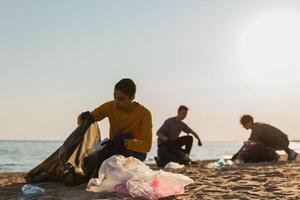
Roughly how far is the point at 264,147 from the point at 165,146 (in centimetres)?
210

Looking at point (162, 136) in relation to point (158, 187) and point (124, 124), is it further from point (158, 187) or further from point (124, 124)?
point (158, 187)

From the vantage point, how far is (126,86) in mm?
5496

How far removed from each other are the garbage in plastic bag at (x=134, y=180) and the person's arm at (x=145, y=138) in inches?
13.9

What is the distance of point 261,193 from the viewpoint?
15.9 feet

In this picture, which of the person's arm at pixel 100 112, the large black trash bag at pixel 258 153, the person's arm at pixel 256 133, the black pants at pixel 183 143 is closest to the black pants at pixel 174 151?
the black pants at pixel 183 143

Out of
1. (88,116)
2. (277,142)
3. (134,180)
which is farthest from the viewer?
(277,142)

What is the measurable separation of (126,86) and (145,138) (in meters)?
0.65

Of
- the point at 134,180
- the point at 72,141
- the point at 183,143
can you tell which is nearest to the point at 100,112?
the point at 72,141

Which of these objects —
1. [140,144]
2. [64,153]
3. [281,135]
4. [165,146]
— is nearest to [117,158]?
[140,144]

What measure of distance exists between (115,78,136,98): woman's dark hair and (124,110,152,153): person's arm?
0.35 meters

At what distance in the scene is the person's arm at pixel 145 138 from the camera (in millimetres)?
5551

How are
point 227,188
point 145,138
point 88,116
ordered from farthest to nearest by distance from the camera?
point 88,116, point 145,138, point 227,188

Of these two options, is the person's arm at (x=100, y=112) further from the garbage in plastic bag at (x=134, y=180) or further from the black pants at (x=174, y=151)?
the black pants at (x=174, y=151)

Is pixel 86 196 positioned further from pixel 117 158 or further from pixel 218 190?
pixel 218 190
